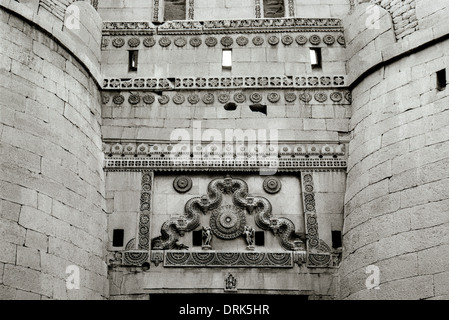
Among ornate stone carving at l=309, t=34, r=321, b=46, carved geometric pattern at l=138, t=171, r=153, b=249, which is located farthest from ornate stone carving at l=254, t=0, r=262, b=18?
carved geometric pattern at l=138, t=171, r=153, b=249

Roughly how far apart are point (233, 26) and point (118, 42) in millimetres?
2001

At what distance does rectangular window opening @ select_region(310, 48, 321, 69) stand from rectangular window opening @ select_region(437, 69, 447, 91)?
2.39m

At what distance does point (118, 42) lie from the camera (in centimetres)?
1148

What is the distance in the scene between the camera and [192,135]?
34.9 feet

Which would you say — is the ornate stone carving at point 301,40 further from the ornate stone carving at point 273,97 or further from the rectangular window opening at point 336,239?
the rectangular window opening at point 336,239

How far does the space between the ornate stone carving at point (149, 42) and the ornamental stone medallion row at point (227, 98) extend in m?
0.96

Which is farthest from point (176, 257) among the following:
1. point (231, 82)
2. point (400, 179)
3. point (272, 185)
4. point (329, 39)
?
point (329, 39)

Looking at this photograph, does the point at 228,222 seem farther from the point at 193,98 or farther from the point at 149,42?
the point at 149,42

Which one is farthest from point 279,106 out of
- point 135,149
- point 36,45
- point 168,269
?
point 36,45

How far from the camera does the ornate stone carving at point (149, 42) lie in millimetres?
11445

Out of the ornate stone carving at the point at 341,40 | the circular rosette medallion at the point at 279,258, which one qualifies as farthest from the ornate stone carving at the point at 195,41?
the circular rosette medallion at the point at 279,258

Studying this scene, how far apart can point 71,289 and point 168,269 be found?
1.52 metres
